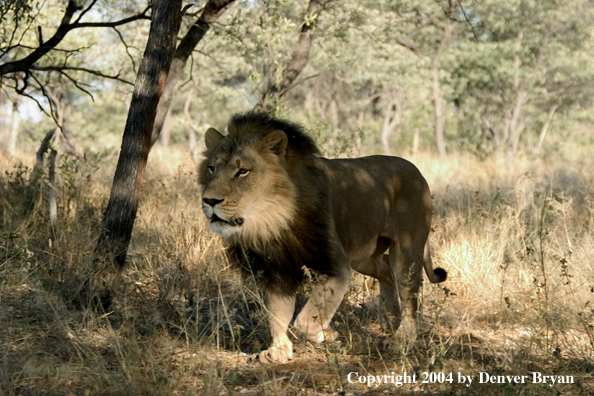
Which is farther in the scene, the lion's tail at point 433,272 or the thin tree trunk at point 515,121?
the thin tree trunk at point 515,121

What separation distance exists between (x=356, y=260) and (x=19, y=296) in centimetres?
242

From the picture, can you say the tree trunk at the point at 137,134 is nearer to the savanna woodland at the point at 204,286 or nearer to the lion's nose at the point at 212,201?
the savanna woodland at the point at 204,286

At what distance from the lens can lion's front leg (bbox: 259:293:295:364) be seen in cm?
394

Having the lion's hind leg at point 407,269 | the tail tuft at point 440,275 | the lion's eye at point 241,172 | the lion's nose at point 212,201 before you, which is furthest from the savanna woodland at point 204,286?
the lion's eye at point 241,172

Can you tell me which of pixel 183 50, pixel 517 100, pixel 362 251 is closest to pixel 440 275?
pixel 362 251

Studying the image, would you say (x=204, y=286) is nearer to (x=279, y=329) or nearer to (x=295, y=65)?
(x=279, y=329)

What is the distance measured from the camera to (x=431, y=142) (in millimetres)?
29734

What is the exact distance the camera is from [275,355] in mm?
3932

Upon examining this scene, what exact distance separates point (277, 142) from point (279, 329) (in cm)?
111

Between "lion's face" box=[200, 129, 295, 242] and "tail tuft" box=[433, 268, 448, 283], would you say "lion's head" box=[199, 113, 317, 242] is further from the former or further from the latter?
"tail tuft" box=[433, 268, 448, 283]

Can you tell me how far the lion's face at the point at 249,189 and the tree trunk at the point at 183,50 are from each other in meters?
2.75

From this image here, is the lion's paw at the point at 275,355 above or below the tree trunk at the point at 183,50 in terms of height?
below

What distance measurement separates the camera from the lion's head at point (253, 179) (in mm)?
3662

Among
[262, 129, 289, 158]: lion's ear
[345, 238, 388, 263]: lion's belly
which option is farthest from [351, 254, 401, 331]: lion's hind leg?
[262, 129, 289, 158]: lion's ear
